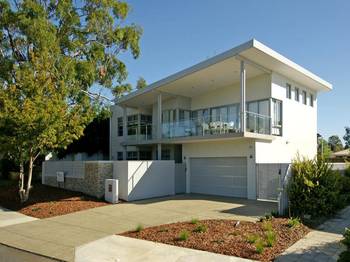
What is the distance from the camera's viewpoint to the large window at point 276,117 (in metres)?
19.0

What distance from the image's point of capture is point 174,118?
23.3m

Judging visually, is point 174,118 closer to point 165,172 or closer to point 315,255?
point 165,172

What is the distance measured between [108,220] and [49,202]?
5343mm

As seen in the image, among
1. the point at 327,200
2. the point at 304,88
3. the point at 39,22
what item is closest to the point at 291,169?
the point at 327,200

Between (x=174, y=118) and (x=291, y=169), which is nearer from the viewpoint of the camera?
(x=291, y=169)

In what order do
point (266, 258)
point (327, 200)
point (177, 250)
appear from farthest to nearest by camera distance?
point (327, 200) < point (177, 250) < point (266, 258)

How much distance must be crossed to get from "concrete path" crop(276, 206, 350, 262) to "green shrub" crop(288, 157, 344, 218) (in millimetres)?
973

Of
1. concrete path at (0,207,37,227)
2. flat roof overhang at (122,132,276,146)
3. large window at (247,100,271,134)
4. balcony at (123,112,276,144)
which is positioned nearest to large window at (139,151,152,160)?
balcony at (123,112,276,144)

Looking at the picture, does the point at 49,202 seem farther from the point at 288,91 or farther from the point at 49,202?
the point at 288,91

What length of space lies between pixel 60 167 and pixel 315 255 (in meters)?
16.8

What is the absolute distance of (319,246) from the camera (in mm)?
8203

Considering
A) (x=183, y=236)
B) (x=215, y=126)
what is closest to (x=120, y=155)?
(x=215, y=126)

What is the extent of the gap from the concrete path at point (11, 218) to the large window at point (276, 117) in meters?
13.4

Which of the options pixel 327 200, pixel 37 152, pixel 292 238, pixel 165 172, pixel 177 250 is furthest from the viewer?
pixel 165 172
